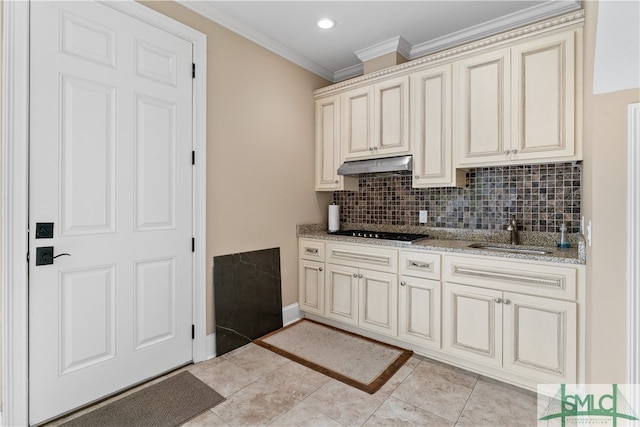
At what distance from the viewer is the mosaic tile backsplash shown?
2.42m

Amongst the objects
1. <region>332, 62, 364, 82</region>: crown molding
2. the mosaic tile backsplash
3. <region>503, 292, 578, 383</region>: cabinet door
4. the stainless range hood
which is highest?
<region>332, 62, 364, 82</region>: crown molding

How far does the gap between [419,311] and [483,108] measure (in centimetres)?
165

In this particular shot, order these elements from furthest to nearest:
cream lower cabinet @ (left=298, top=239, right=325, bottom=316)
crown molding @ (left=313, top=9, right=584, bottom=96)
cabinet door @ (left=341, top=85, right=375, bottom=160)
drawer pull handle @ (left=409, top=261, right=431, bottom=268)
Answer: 1. cream lower cabinet @ (left=298, top=239, right=325, bottom=316)
2. cabinet door @ (left=341, top=85, right=375, bottom=160)
3. drawer pull handle @ (left=409, top=261, right=431, bottom=268)
4. crown molding @ (left=313, top=9, right=584, bottom=96)

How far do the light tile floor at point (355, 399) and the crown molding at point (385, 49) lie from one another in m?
2.71

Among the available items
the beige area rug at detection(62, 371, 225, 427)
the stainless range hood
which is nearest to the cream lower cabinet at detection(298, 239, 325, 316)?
the stainless range hood

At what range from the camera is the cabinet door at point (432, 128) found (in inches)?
102

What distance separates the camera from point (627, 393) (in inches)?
46.1

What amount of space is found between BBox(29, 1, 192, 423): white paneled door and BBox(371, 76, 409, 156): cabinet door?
164 centimetres

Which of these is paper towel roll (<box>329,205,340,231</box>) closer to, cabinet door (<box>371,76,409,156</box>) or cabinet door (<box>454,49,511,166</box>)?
cabinet door (<box>371,76,409,156</box>)

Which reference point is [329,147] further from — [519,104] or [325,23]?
[519,104]

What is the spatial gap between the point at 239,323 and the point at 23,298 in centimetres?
145

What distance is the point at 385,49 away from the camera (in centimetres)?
295

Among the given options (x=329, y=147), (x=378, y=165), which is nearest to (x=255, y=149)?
(x=329, y=147)

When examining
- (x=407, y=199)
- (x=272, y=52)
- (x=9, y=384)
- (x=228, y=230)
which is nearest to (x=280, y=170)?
(x=228, y=230)
